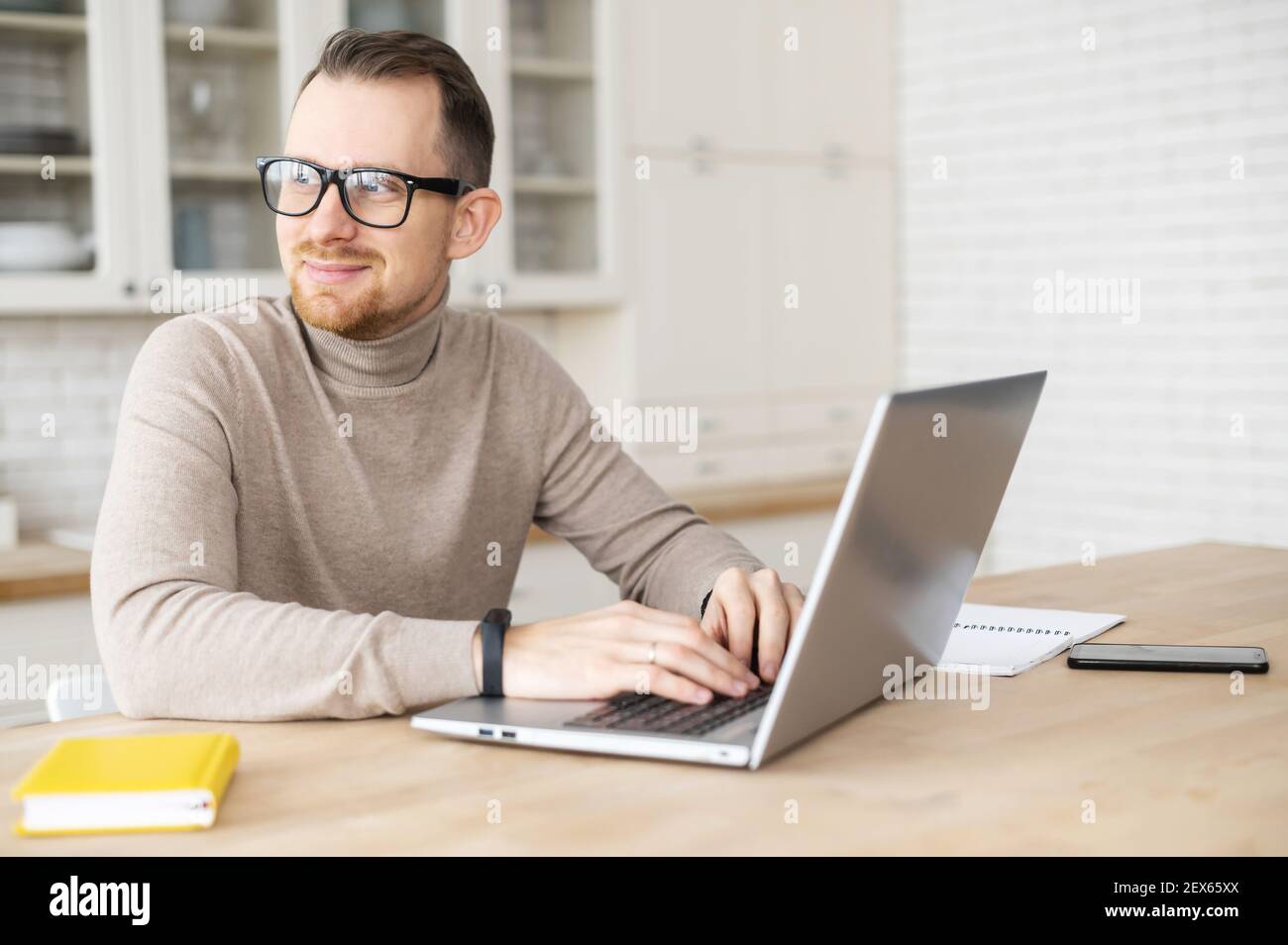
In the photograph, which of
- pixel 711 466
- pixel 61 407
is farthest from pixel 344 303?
pixel 711 466

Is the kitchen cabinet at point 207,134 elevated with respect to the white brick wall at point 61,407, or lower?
elevated

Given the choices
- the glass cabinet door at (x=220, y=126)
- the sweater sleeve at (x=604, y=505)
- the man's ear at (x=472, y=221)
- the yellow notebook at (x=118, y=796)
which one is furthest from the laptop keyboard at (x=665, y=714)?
the glass cabinet door at (x=220, y=126)

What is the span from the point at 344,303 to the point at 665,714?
2.40 feet

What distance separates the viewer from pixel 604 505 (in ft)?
6.20

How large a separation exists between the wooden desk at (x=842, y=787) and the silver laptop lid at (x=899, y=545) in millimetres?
50

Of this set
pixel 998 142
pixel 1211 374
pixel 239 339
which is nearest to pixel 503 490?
pixel 239 339

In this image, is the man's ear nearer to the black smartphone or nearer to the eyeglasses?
the eyeglasses

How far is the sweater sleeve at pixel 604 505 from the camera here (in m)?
1.79

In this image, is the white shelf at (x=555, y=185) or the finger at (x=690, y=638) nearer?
the finger at (x=690, y=638)

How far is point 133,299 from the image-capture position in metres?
3.12
